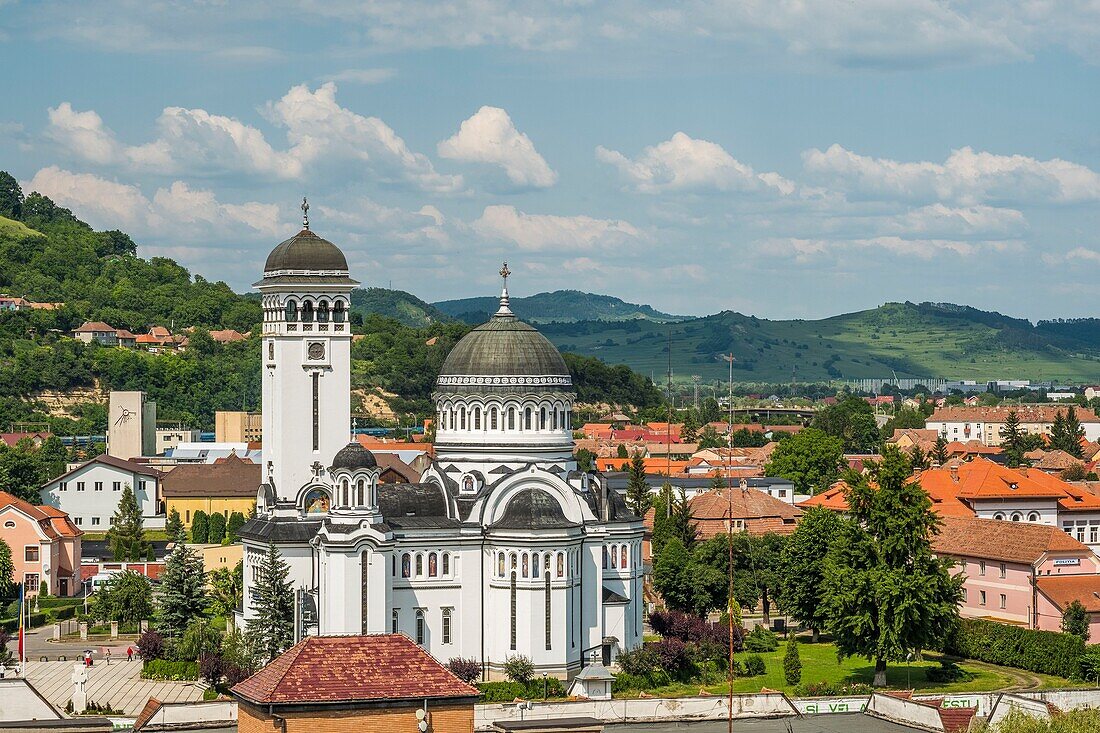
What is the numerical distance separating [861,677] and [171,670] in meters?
23.3

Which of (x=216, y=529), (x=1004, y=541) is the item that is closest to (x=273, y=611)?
(x=1004, y=541)

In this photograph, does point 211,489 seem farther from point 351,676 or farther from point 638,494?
point 351,676

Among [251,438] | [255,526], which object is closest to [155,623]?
[255,526]

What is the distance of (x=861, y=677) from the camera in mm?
65688

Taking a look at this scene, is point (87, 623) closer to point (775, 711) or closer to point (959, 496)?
point (775, 711)

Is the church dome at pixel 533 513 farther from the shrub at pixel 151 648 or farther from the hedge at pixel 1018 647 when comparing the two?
the hedge at pixel 1018 647

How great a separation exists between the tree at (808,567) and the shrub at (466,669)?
44.7ft

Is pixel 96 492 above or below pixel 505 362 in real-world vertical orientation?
below

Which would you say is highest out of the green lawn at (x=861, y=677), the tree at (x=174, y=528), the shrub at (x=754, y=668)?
the tree at (x=174, y=528)

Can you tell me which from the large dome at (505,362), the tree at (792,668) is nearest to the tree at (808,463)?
the large dome at (505,362)

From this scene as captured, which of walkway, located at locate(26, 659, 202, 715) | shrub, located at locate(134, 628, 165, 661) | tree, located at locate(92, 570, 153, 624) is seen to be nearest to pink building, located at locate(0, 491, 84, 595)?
tree, located at locate(92, 570, 153, 624)

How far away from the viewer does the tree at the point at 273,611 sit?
65625 mm

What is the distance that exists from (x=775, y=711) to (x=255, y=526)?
23.8 m

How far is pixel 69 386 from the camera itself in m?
186
